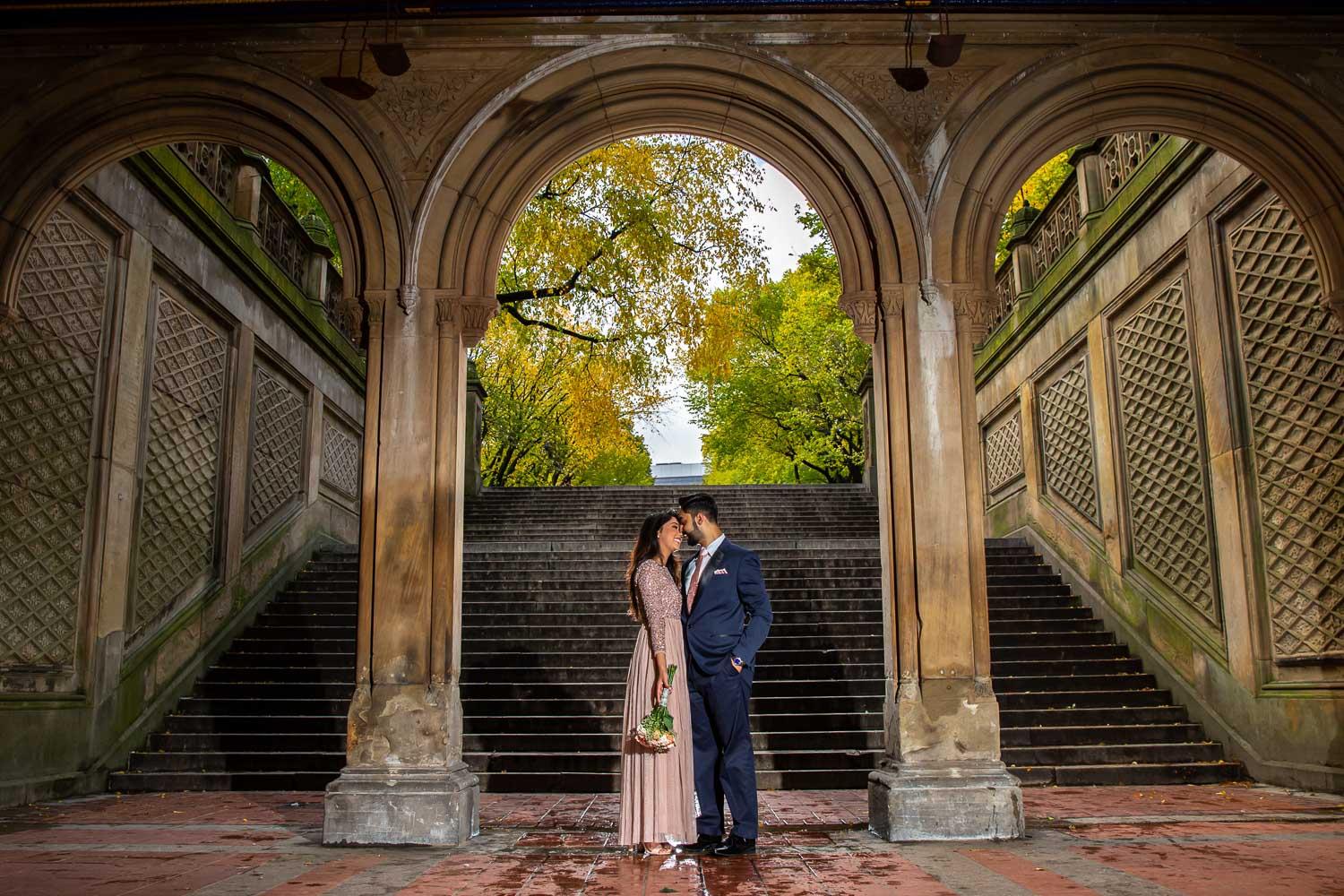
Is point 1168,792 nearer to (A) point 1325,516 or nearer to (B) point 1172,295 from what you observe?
(A) point 1325,516

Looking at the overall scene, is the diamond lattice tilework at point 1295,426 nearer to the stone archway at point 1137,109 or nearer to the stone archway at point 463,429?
the stone archway at point 1137,109

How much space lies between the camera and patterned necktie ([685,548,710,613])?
18.4 ft

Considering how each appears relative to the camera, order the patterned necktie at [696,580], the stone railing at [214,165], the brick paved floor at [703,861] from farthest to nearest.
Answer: the stone railing at [214,165] → the patterned necktie at [696,580] → the brick paved floor at [703,861]

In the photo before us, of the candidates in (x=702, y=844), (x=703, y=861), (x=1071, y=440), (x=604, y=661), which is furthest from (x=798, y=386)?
(x=703, y=861)

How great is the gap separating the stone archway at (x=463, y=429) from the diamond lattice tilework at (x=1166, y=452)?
12.4ft

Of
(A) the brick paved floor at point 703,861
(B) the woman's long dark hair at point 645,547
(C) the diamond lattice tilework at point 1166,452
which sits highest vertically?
(C) the diamond lattice tilework at point 1166,452

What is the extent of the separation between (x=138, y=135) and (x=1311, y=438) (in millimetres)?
8547

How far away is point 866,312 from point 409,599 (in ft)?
11.1

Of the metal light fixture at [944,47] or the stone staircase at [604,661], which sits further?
the stone staircase at [604,661]

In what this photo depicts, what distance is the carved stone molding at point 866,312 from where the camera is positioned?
269 inches

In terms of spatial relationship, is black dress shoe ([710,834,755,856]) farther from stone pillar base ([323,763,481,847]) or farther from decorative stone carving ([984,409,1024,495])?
decorative stone carving ([984,409,1024,495])

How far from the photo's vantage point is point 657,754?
5320mm

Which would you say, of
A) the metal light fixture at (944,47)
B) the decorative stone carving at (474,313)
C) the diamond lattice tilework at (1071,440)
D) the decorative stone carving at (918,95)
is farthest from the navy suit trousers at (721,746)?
the diamond lattice tilework at (1071,440)

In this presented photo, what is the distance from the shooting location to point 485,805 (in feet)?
23.9
